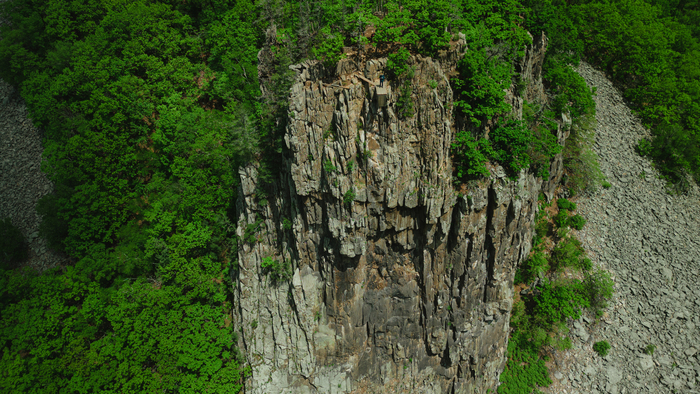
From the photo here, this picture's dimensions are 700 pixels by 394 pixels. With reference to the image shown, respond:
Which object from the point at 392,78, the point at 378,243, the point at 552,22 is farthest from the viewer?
the point at 552,22

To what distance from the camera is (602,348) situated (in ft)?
91.5

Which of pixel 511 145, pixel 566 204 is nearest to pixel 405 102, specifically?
pixel 511 145

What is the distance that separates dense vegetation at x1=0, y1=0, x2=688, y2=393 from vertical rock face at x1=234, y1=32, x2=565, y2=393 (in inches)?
56.0

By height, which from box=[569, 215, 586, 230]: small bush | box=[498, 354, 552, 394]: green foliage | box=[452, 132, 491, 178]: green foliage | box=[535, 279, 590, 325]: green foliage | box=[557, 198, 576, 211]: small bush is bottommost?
box=[498, 354, 552, 394]: green foliage

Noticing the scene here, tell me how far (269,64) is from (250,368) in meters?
22.3

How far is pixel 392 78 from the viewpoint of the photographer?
61.9 feet

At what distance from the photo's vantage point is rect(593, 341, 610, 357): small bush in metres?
27.8

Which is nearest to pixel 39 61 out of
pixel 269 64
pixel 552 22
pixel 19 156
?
pixel 19 156

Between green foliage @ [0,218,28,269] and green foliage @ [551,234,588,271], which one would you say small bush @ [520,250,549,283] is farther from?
green foliage @ [0,218,28,269]

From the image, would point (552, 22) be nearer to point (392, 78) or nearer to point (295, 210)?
point (392, 78)

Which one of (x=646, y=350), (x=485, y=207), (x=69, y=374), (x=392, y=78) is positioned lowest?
(x=646, y=350)

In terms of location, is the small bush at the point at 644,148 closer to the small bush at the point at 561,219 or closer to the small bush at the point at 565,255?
the small bush at the point at 561,219

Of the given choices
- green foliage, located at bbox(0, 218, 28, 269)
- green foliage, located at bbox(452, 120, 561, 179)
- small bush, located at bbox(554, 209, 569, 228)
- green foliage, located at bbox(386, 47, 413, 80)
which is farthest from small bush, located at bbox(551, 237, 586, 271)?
green foliage, located at bbox(0, 218, 28, 269)

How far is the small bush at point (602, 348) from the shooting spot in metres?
27.8
